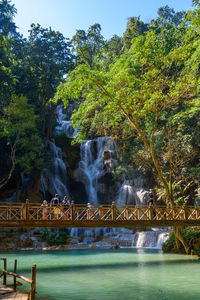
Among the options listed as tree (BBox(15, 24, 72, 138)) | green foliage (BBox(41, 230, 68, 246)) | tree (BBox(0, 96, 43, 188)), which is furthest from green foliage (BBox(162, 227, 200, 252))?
tree (BBox(15, 24, 72, 138))

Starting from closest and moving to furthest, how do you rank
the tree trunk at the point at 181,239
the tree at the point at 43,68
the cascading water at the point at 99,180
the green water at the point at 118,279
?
the green water at the point at 118,279
the tree trunk at the point at 181,239
the cascading water at the point at 99,180
the tree at the point at 43,68

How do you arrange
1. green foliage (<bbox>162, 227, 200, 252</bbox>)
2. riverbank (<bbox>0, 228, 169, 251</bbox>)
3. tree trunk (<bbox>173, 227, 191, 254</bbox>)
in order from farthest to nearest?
1. riverbank (<bbox>0, 228, 169, 251</bbox>)
2. green foliage (<bbox>162, 227, 200, 252</bbox>)
3. tree trunk (<bbox>173, 227, 191, 254</bbox>)

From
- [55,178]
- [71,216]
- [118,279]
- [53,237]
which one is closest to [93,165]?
[55,178]

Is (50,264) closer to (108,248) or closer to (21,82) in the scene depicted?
(108,248)

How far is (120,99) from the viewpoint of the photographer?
19219 millimetres

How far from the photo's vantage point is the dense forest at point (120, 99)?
19281mm

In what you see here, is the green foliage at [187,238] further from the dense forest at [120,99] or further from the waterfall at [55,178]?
the waterfall at [55,178]

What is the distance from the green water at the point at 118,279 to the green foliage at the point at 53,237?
9.00m

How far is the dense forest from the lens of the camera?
19281 mm

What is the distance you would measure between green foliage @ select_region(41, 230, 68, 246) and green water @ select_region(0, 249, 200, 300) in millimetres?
9000

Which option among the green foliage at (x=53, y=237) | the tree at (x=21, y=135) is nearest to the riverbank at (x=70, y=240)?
the green foliage at (x=53, y=237)

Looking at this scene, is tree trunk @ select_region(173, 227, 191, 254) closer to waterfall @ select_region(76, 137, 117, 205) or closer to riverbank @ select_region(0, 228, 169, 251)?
riverbank @ select_region(0, 228, 169, 251)

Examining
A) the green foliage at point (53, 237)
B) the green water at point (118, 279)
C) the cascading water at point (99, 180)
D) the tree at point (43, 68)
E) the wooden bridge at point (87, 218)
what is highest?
the tree at point (43, 68)

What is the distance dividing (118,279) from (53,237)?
15.9 m
